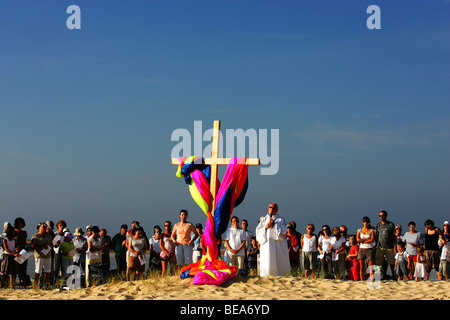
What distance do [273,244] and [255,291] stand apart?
2.50 m

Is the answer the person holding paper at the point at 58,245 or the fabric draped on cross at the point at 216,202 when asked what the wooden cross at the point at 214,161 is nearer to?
the fabric draped on cross at the point at 216,202

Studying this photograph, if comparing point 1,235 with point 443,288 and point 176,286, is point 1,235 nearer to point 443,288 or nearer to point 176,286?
point 176,286

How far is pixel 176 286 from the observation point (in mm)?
14016

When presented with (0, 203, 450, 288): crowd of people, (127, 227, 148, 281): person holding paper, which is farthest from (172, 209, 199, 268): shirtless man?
(127, 227, 148, 281): person holding paper

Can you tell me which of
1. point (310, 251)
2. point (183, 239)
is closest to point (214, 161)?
point (183, 239)

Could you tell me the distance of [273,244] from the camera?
1591 centimetres

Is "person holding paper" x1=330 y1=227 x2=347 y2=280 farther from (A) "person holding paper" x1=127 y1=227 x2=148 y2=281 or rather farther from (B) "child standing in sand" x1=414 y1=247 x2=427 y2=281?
(A) "person holding paper" x1=127 y1=227 x2=148 y2=281

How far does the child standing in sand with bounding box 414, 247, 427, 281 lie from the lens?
742 inches

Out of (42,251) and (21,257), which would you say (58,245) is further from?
(21,257)

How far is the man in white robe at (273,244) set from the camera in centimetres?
1580
